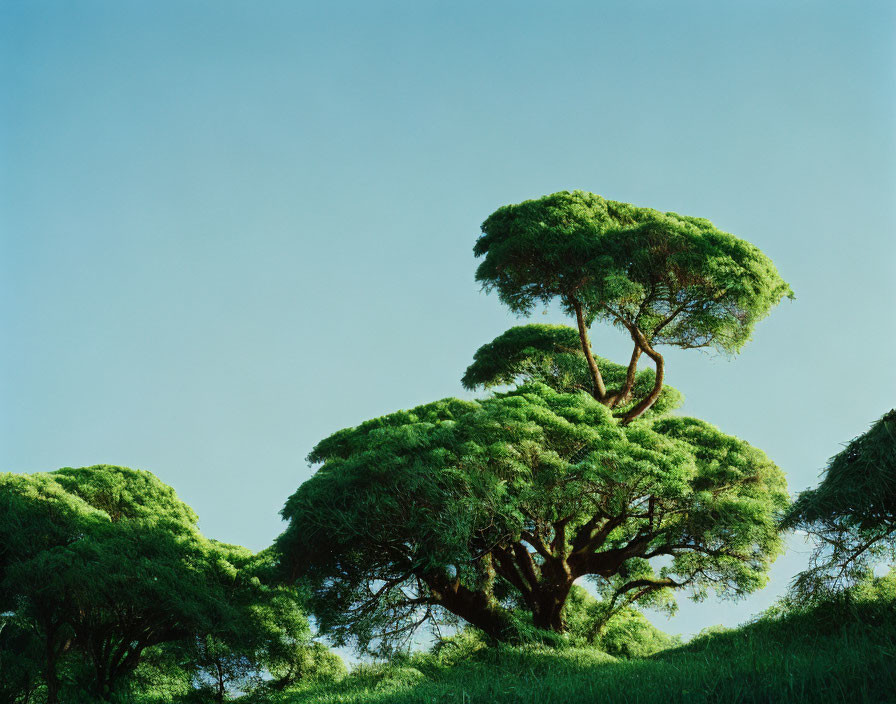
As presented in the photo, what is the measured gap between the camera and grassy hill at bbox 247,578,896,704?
4.30m

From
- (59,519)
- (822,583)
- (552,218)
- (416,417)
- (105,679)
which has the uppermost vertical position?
(552,218)

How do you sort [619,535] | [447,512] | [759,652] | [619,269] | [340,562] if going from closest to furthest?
[759,652] < [447,512] < [340,562] < [619,269] < [619,535]

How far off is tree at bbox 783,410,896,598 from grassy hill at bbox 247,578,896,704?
354mm

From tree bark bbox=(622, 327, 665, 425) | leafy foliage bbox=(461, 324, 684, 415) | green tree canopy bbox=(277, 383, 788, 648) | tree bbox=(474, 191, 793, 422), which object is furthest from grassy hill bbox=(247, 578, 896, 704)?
leafy foliage bbox=(461, 324, 684, 415)

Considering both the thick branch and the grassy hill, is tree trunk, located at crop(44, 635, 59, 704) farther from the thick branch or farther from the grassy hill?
the thick branch

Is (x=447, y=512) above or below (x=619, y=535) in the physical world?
above

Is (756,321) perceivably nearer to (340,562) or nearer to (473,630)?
(473,630)

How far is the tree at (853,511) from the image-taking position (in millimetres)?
5582

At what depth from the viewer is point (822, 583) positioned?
21.1ft

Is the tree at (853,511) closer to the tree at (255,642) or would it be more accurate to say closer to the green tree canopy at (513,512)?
the green tree canopy at (513,512)

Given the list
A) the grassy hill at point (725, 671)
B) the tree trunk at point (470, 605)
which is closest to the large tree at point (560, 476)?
the tree trunk at point (470, 605)

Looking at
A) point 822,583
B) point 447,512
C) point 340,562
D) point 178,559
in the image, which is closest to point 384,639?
point 340,562

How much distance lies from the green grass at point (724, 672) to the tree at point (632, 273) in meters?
5.80

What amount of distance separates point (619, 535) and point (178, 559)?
8.36 meters
